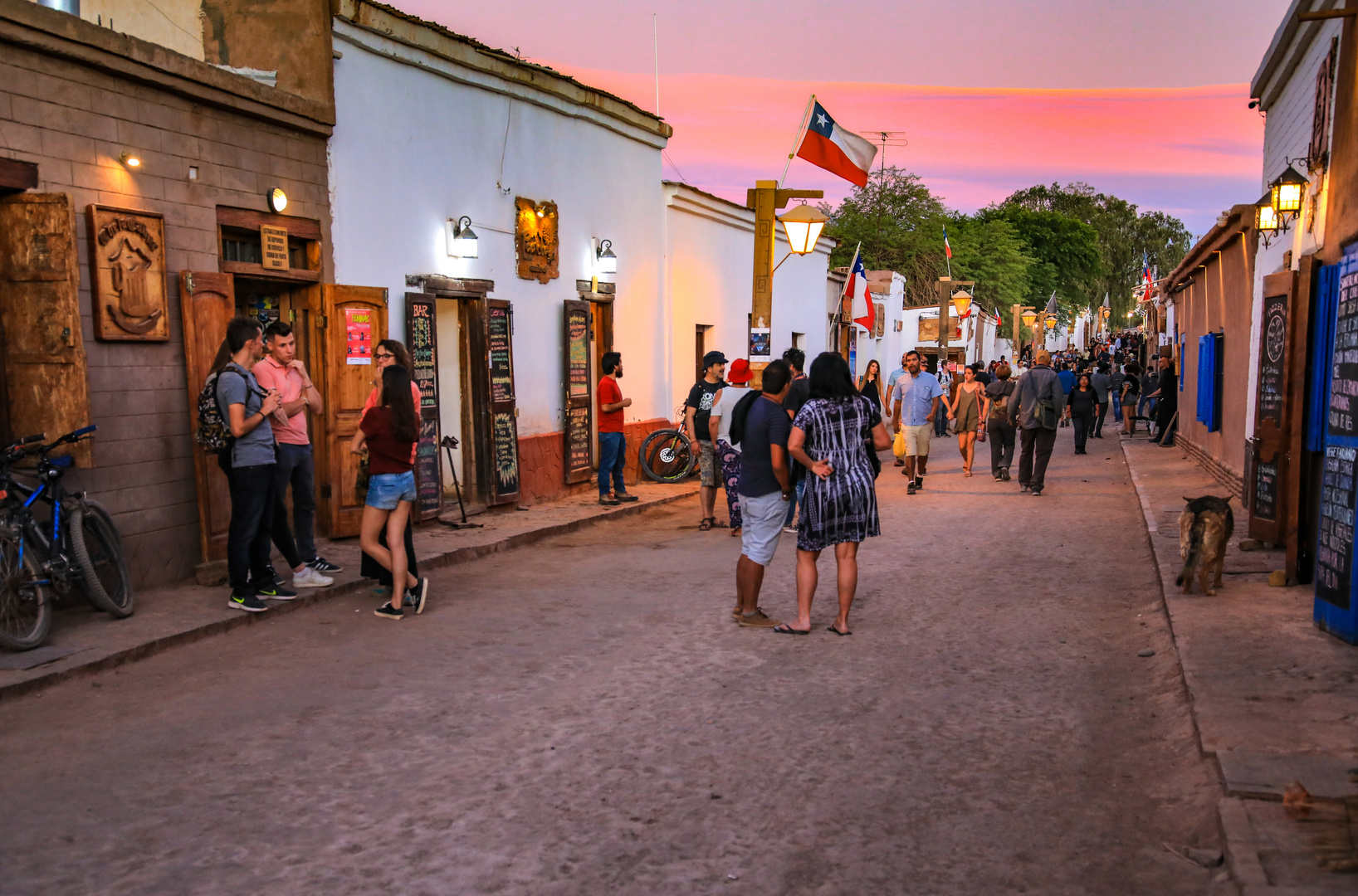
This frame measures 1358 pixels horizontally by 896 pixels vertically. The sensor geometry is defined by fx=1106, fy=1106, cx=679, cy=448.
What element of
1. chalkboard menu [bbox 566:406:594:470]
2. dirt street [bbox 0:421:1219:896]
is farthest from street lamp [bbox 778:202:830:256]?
dirt street [bbox 0:421:1219:896]

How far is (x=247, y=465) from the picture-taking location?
727 centimetres

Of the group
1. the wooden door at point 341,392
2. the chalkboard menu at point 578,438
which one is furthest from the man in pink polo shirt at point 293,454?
the chalkboard menu at point 578,438

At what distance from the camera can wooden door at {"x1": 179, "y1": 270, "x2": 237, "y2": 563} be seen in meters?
8.01

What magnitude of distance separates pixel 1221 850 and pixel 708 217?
15.4 metres

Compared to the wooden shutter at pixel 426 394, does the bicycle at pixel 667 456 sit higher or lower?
lower

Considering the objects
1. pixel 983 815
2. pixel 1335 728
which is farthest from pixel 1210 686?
pixel 983 815

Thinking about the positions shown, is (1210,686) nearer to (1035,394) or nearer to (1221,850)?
(1221,850)

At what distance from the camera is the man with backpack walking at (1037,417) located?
14219mm

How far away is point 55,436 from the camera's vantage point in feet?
22.6

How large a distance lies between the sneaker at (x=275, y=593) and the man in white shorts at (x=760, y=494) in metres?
3.06

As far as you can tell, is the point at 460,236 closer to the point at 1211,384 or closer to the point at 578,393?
the point at 578,393

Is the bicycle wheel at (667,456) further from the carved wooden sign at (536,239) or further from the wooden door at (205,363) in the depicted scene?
the wooden door at (205,363)

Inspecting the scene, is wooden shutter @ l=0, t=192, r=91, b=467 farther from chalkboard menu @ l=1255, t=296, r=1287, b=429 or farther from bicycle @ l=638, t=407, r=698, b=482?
bicycle @ l=638, t=407, r=698, b=482

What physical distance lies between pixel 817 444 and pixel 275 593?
12.4 feet
